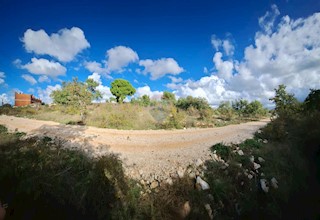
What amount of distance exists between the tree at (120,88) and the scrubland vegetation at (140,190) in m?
41.4

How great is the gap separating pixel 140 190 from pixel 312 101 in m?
16.5

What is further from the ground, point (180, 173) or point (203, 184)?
point (180, 173)

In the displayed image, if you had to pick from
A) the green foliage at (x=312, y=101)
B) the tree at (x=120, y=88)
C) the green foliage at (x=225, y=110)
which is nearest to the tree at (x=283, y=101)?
the green foliage at (x=312, y=101)

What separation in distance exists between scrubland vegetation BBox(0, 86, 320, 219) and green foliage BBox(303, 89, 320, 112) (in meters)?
8.46

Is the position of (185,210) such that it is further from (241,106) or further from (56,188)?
(241,106)

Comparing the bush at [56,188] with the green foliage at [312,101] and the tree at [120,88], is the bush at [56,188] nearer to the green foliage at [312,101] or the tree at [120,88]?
the green foliage at [312,101]

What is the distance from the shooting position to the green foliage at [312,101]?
13.5 metres

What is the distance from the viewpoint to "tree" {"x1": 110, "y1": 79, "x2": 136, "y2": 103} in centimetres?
4638

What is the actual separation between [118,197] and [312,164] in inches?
358

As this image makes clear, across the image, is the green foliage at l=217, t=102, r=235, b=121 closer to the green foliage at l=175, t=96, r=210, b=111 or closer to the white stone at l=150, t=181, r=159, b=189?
the green foliage at l=175, t=96, r=210, b=111

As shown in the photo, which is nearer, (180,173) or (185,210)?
(185,210)

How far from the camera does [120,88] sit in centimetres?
4625

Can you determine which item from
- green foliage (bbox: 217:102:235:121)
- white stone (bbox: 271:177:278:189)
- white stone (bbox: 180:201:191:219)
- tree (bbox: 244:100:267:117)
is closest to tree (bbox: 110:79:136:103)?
green foliage (bbox: 217:102:235:121)

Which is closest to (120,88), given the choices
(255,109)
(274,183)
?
(255,109)
